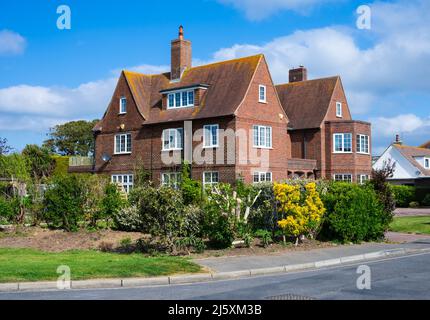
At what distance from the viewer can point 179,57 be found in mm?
40438

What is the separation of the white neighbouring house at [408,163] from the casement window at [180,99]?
Answer: 3100 cm

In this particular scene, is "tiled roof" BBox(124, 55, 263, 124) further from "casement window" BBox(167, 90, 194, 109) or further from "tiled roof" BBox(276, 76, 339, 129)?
"tiled roof" BBox(276, 76, 339, 129)

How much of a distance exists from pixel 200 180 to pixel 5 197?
14.4 m

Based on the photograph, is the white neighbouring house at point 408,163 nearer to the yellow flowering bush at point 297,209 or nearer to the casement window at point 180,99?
the casement window at point 180,99

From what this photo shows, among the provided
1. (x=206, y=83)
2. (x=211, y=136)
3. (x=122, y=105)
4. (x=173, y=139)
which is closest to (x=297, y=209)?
(x=211, y=136)

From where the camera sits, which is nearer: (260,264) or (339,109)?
(260,264)

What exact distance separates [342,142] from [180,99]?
13302mm

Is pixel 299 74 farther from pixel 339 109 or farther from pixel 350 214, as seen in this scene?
pixel 350 214

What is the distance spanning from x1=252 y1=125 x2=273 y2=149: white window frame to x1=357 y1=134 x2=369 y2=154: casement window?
356 inches

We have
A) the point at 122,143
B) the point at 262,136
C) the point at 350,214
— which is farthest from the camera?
the point at 122,143

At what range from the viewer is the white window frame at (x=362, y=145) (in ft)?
139

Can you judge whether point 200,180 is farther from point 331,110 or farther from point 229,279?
point 229,279

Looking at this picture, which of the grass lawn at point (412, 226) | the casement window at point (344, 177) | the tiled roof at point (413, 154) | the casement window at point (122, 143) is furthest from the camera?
the tiled roof at point (413, 154)

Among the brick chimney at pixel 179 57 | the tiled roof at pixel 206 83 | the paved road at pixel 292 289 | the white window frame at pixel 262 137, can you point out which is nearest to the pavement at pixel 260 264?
the paved road at pixel 292 289
